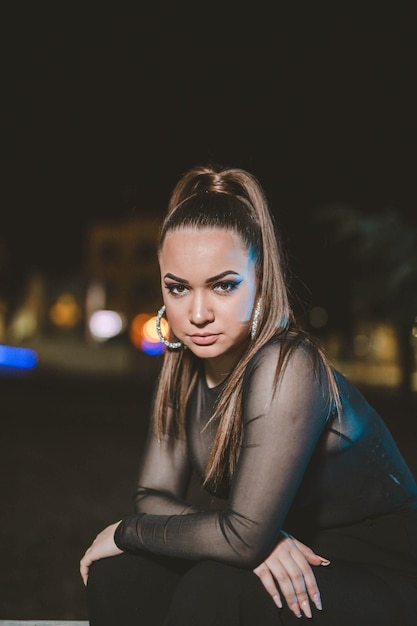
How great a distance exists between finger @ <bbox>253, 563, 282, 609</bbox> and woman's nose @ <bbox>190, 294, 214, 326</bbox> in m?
0.65

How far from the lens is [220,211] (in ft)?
6.69

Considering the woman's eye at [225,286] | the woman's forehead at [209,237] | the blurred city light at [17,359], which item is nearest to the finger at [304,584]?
the woman's eye at [225,286]

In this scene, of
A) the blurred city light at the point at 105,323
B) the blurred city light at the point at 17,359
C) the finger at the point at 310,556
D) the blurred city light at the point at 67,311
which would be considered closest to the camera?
the finger at the point at 310,556

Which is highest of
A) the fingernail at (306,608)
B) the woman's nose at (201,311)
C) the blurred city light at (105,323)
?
the blurred city light at (105,323)

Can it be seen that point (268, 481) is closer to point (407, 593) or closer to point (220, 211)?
point (407, 593)

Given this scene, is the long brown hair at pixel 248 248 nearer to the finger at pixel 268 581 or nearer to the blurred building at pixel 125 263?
the finger at pixel 268 581

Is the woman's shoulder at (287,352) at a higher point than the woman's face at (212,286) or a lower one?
lower

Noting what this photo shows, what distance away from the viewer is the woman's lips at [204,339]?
80.4 inches

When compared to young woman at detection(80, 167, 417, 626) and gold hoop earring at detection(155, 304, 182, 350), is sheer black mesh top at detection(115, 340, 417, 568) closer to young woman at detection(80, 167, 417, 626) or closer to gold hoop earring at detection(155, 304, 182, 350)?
young woman at detection(80, 167, 417, 626)

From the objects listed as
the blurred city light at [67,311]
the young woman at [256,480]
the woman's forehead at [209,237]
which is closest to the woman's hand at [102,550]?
the young woman at [256,480]

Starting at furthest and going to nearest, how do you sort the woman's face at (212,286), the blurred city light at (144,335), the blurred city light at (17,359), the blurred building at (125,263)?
the blurred city light at (17,359) < the blurred city light at (144,335) < the blurred building at (125,263) < the woman's face at (212,286)

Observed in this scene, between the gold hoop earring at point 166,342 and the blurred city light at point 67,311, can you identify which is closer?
the gold hoop earring at point 166,342

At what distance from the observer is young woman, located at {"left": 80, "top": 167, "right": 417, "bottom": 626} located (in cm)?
179

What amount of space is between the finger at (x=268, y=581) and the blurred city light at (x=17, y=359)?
27.3 metres
